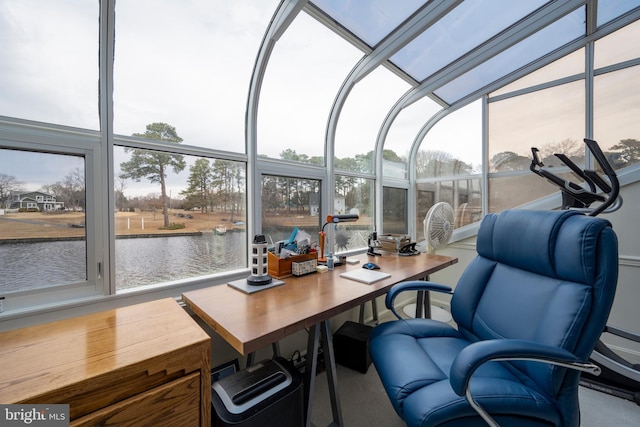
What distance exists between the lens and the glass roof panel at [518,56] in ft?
7.32

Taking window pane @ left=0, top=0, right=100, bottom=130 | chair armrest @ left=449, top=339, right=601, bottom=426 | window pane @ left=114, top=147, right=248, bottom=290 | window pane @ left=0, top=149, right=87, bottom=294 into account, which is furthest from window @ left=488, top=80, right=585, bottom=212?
window pane @ left=0, top=149, right=87, bottom=294

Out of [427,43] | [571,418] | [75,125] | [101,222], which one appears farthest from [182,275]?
[427,43]

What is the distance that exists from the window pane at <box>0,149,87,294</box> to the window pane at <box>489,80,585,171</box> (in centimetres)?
381

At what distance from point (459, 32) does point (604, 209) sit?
5.70ft

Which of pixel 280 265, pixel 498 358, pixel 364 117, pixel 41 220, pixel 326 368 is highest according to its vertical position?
pixel 364 117

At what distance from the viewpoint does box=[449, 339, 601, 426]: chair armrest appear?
0.84 m

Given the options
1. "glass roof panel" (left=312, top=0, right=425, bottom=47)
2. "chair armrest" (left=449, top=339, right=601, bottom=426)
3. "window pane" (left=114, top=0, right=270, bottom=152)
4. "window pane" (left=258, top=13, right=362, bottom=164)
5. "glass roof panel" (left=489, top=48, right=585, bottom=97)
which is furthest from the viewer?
"glass roof panel" (left=489, top=48, right=585, bottom=97)

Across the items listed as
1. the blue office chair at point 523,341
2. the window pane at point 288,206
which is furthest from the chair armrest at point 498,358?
the window pane at point 288,206

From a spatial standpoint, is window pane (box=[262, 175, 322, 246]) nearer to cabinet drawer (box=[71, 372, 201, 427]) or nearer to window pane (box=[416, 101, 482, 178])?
cabinet drawer (box=[71, 372, 201, 427])

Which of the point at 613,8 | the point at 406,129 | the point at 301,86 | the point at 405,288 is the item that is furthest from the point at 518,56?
the point at 405,288

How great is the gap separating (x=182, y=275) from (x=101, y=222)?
58 cm

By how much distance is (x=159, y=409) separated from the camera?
83 centimetres

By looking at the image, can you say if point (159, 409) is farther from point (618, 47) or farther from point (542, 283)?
point (618, 47)

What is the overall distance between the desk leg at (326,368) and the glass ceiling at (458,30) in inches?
83.4
